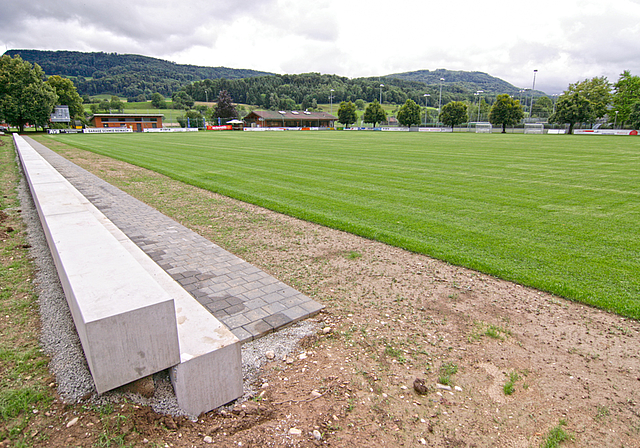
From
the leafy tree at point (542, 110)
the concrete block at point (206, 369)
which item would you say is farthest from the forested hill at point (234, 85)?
the concrete block at point (206, 369)

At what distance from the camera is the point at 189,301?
353 cm

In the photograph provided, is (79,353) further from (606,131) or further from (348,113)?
(348,113)

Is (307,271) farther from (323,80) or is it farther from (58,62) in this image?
(58,62)

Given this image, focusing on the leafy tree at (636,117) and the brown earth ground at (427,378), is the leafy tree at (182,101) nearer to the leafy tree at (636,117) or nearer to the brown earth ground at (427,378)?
the leafy tree at (636,117)

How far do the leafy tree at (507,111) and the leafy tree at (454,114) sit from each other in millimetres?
6480

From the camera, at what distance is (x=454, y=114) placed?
74125 mm

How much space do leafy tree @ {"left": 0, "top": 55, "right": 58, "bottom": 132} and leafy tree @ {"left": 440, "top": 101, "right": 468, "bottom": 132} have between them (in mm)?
68824

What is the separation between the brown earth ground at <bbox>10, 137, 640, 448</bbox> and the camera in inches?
100

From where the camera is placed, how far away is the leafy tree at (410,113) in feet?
259

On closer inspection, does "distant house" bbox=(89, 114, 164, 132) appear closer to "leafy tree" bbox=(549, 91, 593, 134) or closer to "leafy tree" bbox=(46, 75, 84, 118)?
"leafy tree" bbox=(46, 75, 84, 118)

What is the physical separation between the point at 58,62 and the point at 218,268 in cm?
23668

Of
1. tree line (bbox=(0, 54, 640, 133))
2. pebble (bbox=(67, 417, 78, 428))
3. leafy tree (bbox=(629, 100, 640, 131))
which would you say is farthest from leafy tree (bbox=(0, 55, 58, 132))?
leafy tree (bbox=(629, 100, 640, 131))

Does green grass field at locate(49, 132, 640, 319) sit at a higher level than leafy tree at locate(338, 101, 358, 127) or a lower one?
lower

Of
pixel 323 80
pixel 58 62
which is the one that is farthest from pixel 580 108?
pixel 58 62
